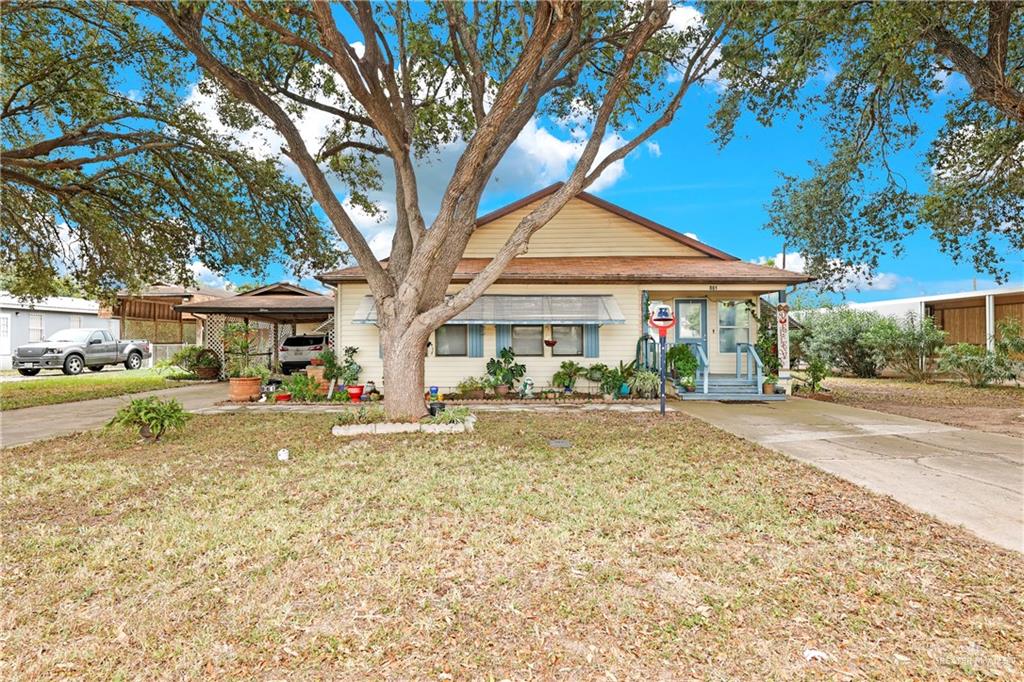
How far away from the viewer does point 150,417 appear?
6852 millimetres

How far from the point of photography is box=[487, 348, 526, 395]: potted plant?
11.8 metres

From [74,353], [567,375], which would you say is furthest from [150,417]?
[74,353]

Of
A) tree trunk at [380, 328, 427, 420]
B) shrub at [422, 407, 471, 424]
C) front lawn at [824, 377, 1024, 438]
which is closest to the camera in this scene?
shrub at [422, 407, 471, 424]

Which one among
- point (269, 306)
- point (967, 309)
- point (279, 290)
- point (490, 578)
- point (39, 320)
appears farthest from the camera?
point (39, 320)

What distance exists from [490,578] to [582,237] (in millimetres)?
11630

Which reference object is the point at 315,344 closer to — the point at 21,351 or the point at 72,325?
the point at 21,351

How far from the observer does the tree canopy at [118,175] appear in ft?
31.0

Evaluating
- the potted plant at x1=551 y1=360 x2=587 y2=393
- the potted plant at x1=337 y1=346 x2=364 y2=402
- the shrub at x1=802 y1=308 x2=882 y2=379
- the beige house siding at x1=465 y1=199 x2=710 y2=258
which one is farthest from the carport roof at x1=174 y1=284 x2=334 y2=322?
the shrub at x1=802 y1=308 x2=882 y2=379

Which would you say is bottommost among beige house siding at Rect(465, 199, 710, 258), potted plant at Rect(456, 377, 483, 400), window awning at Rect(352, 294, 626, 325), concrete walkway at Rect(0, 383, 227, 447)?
concrete walkway at Rect(0, 383, 227, 447)

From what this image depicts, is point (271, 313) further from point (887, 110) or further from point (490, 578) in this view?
point (887, 110)

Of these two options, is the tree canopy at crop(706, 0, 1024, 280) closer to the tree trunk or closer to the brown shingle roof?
the brown shingle roof

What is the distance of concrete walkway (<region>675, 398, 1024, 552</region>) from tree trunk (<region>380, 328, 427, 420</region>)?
526 cm

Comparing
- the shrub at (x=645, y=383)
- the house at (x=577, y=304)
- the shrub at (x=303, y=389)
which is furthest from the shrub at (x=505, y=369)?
the shrub at (x=303, y=389)

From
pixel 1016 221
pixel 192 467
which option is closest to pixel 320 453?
pixel 192 467
